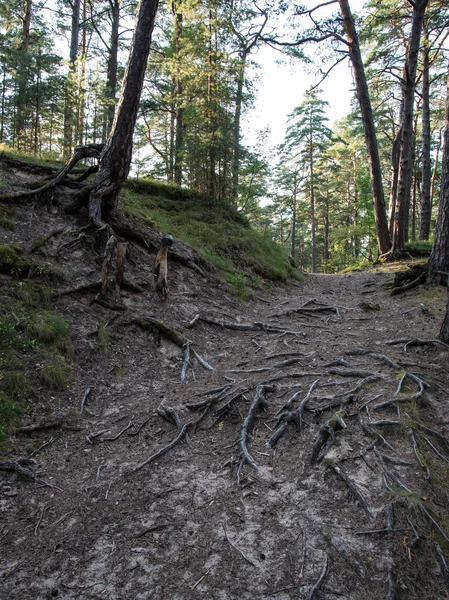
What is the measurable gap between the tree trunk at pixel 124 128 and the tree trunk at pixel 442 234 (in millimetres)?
6181

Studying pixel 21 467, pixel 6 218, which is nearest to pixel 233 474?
pixel 21 467

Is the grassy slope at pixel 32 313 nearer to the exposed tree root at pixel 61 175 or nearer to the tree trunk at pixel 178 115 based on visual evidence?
the exposed tree root at pixel 61 175

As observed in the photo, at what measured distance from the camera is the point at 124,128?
24.7 ft

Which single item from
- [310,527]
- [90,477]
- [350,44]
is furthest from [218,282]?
[350,44]

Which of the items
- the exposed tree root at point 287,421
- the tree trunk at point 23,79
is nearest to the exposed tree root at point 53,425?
the exposed tree root at point 287,421

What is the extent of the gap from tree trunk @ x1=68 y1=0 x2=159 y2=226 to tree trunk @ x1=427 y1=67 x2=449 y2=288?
6.18m

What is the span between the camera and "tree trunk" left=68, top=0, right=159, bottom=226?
24.3ft

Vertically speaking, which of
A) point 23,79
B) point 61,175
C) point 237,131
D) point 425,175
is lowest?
point 61,175

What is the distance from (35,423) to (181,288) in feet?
14.8

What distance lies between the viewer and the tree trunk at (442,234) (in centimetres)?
682

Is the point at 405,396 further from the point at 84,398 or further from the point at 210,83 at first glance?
the point at 210,83

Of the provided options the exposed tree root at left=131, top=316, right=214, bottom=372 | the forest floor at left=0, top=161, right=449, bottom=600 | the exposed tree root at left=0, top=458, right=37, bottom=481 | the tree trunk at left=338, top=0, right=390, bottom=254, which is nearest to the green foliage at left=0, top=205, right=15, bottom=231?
the forest floor at left=0, top=161, right=449, bottom=600

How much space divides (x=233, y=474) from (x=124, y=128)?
7.14m

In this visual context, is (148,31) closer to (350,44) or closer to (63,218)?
(63,218)
